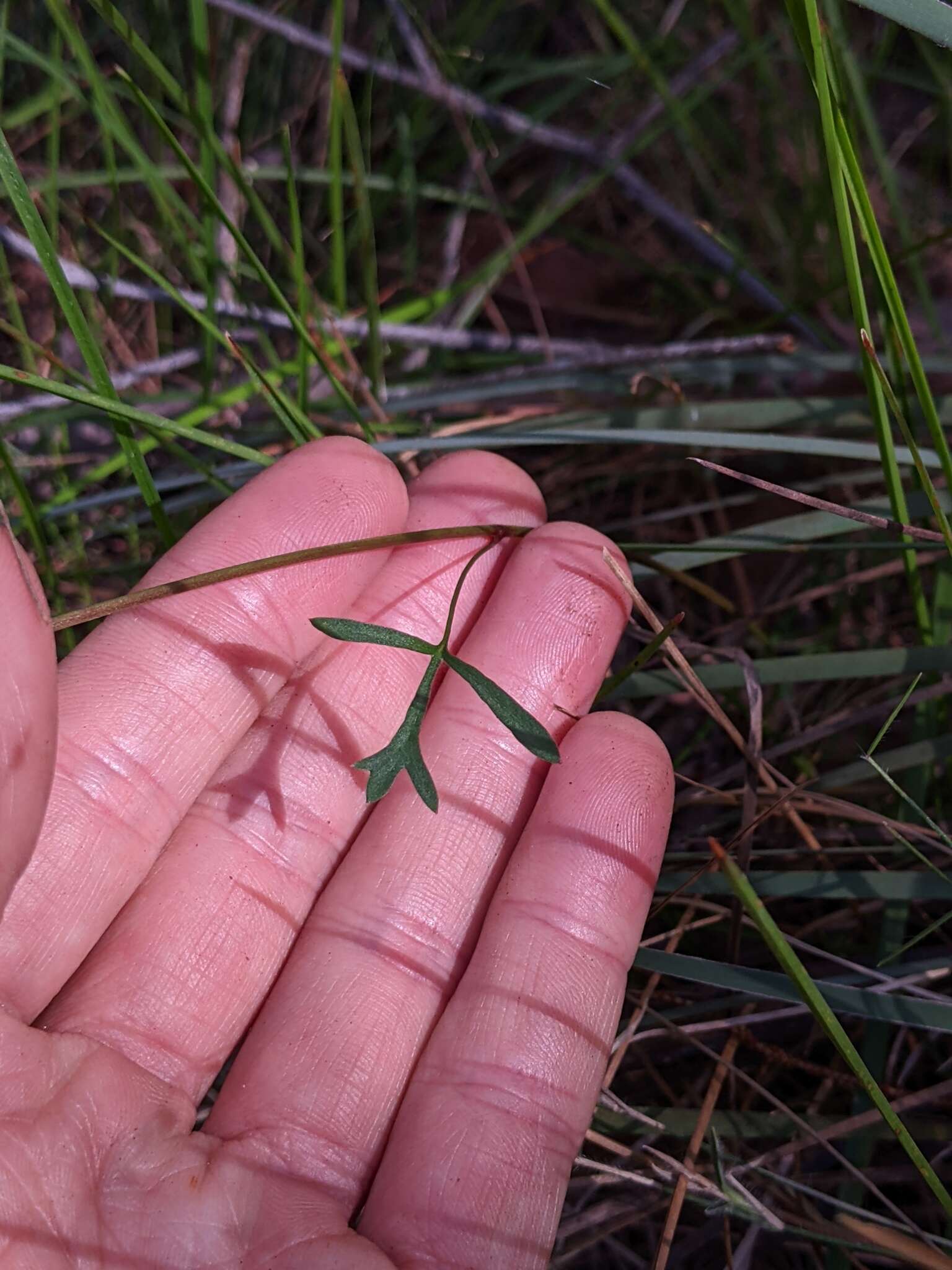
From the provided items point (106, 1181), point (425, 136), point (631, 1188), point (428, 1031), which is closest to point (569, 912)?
point (428, 1031)

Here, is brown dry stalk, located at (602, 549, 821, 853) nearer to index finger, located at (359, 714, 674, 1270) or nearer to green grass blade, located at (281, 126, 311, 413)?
index finger, located at (359, 714, 674, 1270)

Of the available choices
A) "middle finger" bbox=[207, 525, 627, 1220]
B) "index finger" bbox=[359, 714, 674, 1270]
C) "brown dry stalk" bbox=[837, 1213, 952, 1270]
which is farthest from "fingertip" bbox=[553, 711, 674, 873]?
"brown dry stalk" bbox=[837, 1213, 952, 1270]

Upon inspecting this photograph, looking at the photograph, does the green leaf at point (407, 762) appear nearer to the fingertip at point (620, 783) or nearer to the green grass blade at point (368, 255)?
the fingertip at point (620, 783)

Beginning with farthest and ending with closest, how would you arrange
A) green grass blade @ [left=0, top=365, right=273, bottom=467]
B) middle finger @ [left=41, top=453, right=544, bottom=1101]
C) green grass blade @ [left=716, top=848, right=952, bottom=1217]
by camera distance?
middle finger @ [left=41, top=453, right=544, bottom=1101], green grass blade @ [left=0, top=365, right=273, bottom=467], green grass blade @ [left=716, top=848, right=952, bottom=1217]

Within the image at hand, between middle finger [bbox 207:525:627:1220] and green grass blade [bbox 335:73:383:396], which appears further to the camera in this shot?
green grass blade [bbox 335:73:383:396]

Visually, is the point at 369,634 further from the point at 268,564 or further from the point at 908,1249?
the point at 908,1249

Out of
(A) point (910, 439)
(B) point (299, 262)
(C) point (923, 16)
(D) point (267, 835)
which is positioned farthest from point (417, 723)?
(C) point (923, 16)

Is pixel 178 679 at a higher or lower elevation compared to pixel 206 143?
lower
